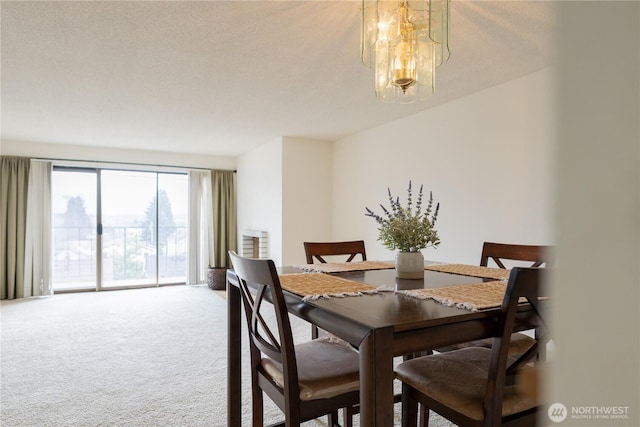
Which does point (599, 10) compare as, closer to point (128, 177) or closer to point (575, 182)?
point (575, 182)

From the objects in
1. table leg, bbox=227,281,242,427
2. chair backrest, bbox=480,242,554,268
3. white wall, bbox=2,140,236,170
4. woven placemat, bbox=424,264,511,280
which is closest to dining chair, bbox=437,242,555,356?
chair backrest, bbox=480,242,554,268

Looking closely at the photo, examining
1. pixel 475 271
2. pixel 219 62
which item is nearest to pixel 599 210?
pixel 475 271

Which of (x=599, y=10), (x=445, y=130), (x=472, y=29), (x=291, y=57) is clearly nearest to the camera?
(x=599, y=10)

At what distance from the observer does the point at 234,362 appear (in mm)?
1856

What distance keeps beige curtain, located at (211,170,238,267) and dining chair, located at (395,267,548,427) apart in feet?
18.1

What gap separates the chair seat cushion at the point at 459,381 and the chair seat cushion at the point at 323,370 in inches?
7.7

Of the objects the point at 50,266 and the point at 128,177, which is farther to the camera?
the point at 128,177

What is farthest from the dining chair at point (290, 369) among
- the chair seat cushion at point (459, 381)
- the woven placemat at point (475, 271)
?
the woven placemat at point (475, 271)

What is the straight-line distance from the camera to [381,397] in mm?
1029

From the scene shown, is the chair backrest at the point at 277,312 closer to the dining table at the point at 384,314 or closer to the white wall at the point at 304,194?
the dining table at the point at 384,314

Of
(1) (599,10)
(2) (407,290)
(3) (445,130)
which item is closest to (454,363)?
(2) (407,290)

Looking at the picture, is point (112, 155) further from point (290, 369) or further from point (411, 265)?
point (290, 369)

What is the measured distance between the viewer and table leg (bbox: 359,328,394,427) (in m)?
1.01

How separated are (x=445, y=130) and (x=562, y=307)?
362 cm
